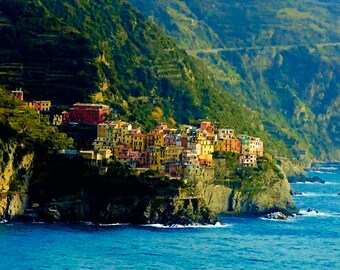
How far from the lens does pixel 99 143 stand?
143 metres

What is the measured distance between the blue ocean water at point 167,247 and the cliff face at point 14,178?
3116 millimetres

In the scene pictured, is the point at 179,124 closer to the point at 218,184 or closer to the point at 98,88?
the point at 98,88

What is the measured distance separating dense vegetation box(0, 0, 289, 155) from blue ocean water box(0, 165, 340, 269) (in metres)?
30.1

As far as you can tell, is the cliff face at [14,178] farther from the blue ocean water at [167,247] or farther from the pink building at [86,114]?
the pink building at [86,114]

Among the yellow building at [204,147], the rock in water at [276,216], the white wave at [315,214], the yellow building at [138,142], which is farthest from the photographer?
the white wave at [315,214]

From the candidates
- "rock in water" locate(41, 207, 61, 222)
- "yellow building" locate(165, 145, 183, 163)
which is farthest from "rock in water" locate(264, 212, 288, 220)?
"rock in water" locate(41, 207, 61, 222)

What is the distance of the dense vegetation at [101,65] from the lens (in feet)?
525

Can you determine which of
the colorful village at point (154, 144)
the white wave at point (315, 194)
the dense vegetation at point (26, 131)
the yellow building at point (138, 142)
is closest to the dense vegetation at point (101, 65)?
the colorful village at point (154, 144)

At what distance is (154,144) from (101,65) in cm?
2549

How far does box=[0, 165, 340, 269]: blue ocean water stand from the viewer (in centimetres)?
10994

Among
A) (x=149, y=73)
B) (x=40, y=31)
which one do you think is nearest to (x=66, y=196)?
(x=40, y=31)

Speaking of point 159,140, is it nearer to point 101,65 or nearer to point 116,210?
point 116,210

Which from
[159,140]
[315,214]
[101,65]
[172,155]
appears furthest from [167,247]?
[101,65]

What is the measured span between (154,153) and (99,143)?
5.60 metres
